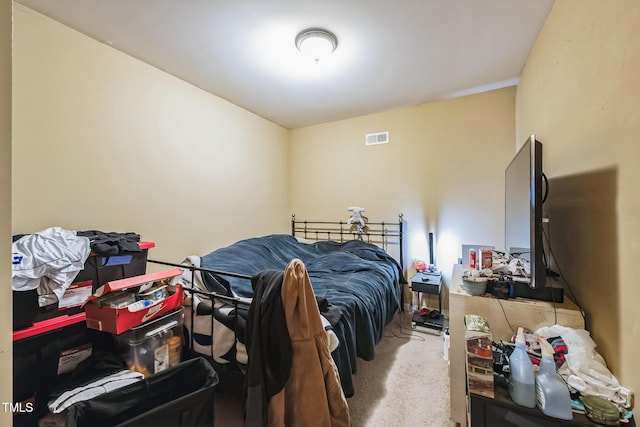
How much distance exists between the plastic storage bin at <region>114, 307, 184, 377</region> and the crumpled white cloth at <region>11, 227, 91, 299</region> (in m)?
0.43

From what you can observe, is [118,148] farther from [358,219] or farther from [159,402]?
[358,219]

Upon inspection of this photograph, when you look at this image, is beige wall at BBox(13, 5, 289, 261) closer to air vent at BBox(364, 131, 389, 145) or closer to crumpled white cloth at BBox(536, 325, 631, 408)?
air vent at BBox(364, 131, 389, 145)

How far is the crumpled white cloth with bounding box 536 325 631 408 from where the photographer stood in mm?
880

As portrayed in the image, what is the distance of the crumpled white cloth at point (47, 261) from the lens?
116 cm

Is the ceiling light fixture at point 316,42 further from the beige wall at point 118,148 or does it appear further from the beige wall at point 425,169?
the beige wall at point 425,169

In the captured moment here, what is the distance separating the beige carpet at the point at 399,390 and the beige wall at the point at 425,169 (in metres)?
1.11

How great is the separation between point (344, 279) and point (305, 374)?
1180 millimetres

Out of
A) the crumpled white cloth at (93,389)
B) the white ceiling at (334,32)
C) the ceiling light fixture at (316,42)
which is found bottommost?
the crumpled white cloth at (93,389)

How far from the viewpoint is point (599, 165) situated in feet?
3.63

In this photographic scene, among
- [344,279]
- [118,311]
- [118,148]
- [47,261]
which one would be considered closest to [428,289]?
[344,279]

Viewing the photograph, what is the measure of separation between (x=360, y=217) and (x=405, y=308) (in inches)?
50.7

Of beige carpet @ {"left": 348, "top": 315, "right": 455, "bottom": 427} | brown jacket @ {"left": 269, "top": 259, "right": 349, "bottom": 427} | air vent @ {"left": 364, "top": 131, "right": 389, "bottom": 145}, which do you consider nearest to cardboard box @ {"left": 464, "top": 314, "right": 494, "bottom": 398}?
brown jacket @ {"left": 269, "top": 259, "right": 349, "bottom": 427}

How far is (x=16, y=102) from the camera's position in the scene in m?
1.55

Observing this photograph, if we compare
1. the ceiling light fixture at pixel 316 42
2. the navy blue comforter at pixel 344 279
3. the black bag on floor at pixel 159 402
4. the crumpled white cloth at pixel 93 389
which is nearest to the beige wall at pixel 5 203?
the black bag on floor at pixel 159 402
